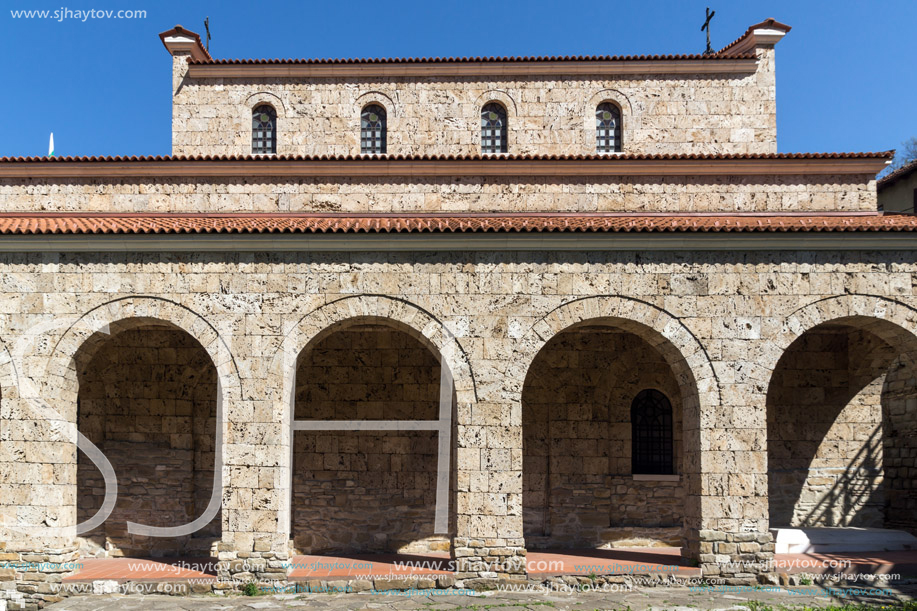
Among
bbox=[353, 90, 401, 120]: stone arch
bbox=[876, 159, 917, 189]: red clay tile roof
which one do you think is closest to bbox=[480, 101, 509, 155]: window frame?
bbox=[353, 90, 401, 120]: stone arch

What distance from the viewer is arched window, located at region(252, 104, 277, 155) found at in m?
15.3

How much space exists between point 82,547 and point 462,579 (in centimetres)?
659

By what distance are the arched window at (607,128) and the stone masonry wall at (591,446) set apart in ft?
14.0

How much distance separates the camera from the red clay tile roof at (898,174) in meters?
19.7

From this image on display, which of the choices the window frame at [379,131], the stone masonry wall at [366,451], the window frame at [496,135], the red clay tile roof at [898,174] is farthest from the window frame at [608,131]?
the red clay tile roof at [898,174]

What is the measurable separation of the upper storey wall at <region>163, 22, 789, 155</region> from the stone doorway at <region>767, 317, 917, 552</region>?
4475mm

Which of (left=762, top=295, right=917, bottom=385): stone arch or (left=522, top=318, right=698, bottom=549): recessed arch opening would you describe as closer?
(left=762, top=295, right=917, bottom=385): stone arch

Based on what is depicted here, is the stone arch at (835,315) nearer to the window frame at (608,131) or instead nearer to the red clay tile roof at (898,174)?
the window frame at (608,131)

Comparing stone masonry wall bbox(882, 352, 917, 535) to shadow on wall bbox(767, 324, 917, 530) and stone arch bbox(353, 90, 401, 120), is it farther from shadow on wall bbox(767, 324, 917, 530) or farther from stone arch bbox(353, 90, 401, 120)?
stone arch bbox(353, 90, 401, 120)

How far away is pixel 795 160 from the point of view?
13.7 metres

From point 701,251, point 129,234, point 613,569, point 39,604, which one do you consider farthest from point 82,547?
point 701,251

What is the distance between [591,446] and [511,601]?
4.07 metres

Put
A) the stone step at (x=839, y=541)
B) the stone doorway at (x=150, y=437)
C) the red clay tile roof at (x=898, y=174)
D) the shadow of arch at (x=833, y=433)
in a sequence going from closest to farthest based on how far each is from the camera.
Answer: the stone step at (x=839, y=541)
the stone doorway at (x=150, y=437)
the shadow of arch at (x=833, y=433)
the red clay tile roof at (x=898, y=174)

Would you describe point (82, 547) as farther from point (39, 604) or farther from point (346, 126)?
point (346, 126)
